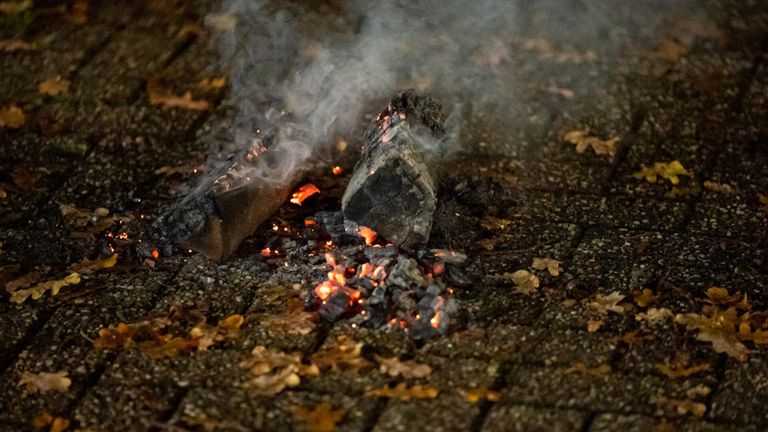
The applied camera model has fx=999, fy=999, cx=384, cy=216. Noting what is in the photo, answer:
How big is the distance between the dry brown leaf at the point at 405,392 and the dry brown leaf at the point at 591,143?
263 centimetres

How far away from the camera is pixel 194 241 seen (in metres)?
5.58

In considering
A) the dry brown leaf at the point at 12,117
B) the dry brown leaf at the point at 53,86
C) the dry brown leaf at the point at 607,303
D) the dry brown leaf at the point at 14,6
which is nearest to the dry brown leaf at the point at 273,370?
the dry brown leaf at the point at 607,303

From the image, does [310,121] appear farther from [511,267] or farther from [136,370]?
[136,370]

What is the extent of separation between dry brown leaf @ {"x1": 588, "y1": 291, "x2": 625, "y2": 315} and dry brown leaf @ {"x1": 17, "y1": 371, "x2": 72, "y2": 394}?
2631mm

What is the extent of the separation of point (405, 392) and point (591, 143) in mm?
2783

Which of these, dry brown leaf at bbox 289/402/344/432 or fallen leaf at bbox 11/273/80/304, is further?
fallen leaf at bbox 11/273/80/304

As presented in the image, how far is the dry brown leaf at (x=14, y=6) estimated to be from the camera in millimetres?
8656

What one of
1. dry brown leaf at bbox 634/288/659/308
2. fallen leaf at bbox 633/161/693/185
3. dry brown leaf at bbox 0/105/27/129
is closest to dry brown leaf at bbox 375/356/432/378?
dry brown leaf at bbox 634/288/659/308

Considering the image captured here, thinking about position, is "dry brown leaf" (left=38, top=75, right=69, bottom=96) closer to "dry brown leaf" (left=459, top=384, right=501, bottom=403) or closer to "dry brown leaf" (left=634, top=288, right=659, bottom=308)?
"dry brown leaf" (left=459, top=384, right=501, bottom=403)

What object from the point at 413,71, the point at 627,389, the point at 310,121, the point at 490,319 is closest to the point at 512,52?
the point at 413,71

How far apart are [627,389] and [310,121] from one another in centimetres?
279

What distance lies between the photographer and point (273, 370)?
474 cm

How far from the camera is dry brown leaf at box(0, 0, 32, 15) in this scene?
8.66m

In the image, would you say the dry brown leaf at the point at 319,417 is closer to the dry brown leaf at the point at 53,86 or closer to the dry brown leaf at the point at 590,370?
the dry brown leaf at the point at 590,370
